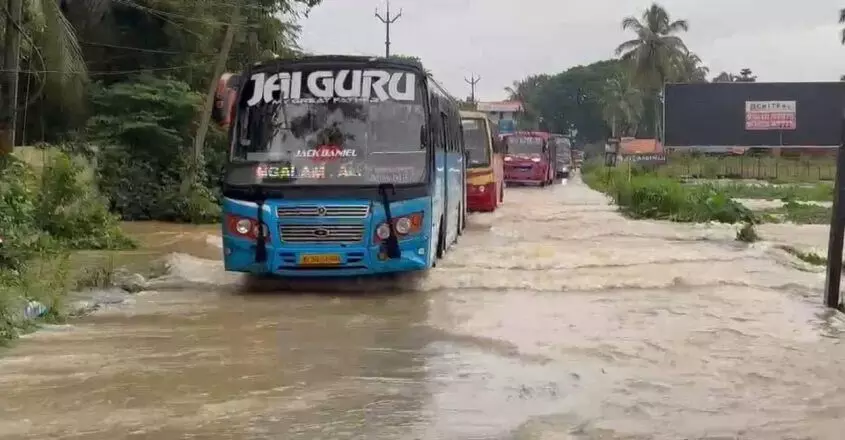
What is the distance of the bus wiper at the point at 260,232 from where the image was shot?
35.9 ft

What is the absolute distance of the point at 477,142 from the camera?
2438 cm

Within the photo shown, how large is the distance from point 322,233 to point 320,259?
29 cm

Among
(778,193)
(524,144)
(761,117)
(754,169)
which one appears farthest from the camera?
(761,117)

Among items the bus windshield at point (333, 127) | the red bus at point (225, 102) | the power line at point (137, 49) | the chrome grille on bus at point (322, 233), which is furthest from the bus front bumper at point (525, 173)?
the chrome grille on bus at point (322, 233)

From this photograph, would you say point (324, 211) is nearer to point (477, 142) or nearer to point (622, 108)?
point (477, 142)

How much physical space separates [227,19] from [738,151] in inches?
1699

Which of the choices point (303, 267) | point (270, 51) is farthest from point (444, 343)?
point (270, 51)

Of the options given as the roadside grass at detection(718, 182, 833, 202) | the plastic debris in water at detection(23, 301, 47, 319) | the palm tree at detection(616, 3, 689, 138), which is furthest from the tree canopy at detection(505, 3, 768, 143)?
the plastic debris in water at detection(23, 301, 47, 319)

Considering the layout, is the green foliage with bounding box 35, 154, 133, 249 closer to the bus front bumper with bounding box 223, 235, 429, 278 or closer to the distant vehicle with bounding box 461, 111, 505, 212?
the bus front bumper with bounding box 223, 235, 429, 278

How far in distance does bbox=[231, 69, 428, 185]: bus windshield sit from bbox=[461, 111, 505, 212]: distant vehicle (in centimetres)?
1206

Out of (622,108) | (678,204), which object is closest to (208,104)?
(678,204)

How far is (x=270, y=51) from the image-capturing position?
29.0m

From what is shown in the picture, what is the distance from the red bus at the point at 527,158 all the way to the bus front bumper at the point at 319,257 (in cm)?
3043

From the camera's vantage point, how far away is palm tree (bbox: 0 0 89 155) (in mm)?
17859
